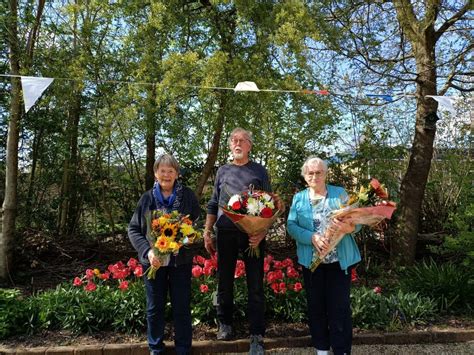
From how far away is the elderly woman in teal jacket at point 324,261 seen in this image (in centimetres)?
305

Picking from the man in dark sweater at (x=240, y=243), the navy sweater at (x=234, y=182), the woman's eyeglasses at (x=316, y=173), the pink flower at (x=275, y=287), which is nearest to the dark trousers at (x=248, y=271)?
the man in dark sweater at (x=240, y=243)

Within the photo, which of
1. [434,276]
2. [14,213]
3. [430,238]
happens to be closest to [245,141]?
[434,276]

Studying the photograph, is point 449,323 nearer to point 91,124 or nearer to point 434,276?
point 434,276

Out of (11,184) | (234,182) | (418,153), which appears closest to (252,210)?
(234,182)

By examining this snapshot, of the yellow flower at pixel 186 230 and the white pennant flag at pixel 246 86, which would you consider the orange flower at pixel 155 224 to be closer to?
the yellow flower at pixel 186 230

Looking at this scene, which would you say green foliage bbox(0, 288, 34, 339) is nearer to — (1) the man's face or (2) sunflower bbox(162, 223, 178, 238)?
(2) sunflower bbox(162, 223, 178, 238)

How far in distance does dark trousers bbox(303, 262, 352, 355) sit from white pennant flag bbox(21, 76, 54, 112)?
299 cm

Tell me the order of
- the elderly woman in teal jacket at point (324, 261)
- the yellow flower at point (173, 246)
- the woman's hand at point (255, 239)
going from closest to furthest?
the yellow flower at point (173, 246), the elderly woman in teal jacket at point (324, 261), the woman's hand at point (255, 239)

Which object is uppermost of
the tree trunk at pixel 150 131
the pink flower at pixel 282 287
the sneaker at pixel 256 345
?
the tree trunk at pixel 150 131

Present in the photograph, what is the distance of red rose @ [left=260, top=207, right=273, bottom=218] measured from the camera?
3061mm

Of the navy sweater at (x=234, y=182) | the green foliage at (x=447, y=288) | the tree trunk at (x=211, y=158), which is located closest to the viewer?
the navy sweater at (x=234, y=182)

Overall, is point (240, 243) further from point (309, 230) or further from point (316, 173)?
point (316, 173)

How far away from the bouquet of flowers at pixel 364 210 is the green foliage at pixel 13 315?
2.66m

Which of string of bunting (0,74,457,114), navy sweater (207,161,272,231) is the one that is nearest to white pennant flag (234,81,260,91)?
string of bunting (0,74,457,114)
